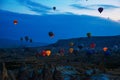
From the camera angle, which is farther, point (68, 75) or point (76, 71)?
point (76, 71)

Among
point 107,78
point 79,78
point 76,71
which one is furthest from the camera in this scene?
point 76,71

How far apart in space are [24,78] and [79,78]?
817cm

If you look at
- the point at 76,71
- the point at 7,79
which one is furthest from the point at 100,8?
the point at 7,79

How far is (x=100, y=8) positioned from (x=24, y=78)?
142 feet

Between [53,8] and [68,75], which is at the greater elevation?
[53,8]

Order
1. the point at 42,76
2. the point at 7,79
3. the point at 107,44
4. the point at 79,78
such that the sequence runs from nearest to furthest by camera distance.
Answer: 1. the point at 7,79
2. the point at 42,76
3. the point at 79,78
4. the point at 107,44

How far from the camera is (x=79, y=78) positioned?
97.7ft

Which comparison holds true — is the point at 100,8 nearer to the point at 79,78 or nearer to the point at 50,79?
the point at 79,78

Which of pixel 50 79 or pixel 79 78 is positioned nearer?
pixel 50 79

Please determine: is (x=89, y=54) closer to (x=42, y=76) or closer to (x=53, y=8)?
(x=53, y=8)

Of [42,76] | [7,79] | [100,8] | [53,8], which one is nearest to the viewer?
[7,79]

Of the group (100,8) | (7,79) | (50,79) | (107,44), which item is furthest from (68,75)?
(107,44)

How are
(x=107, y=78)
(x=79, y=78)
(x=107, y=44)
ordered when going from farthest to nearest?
(x=107, y=44) → (x=107, y=78) → (x=79, y=78)

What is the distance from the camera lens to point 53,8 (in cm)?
7906
